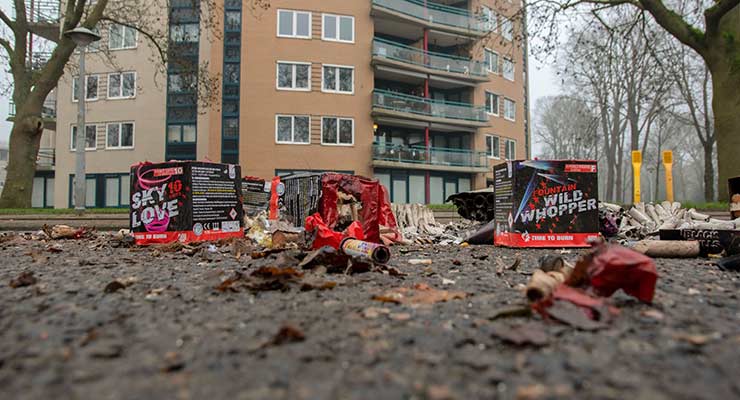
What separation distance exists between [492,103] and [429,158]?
697 cm

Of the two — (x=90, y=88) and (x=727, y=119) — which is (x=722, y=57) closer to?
(x=727, y=119)

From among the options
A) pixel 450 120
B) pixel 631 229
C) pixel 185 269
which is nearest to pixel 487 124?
pixel 450 120

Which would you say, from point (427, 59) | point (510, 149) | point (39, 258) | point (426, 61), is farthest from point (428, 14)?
point (39, 258)

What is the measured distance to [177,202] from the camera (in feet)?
17.3

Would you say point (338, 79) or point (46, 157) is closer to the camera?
Result: point (338, 79)

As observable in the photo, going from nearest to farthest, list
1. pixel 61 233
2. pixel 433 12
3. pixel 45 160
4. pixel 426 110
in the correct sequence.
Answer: pixel 61 233 → pixel 426 110 → pixel 433 12 → pixel 45 160

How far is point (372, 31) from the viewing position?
2447 cm

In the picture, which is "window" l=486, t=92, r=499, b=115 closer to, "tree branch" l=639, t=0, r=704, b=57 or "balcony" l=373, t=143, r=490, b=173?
"balcony" l=373, t=143, r=490, b=173

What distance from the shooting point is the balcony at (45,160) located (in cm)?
2903

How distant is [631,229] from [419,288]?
5.81 m

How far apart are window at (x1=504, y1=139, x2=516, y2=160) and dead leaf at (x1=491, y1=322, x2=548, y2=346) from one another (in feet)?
95.4

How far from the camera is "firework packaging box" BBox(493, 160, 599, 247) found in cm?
493

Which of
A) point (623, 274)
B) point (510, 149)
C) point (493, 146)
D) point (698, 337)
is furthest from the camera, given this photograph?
point (510, 149)

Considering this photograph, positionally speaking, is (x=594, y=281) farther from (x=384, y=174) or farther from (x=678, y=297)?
(x=384, y=174)
